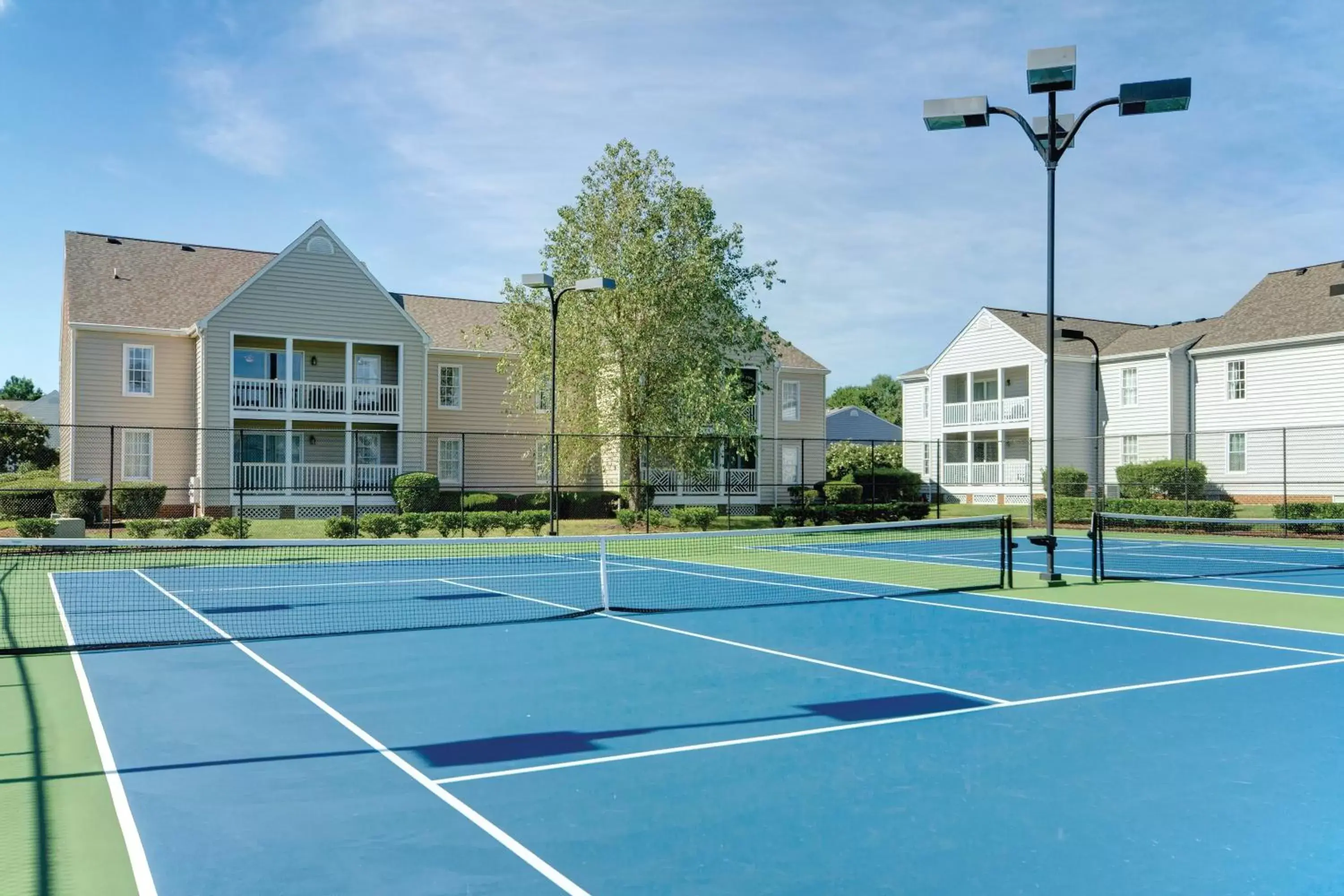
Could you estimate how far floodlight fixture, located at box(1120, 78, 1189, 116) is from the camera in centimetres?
1326

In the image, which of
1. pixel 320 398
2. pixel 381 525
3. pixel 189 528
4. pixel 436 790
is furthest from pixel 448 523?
pixel 436 790

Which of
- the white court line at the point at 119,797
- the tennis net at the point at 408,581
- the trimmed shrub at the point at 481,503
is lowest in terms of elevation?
the tennis net at the point at 408,581

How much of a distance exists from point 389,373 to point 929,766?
32.0m

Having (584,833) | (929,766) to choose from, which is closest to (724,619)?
(929,766)

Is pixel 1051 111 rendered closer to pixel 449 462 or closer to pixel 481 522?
pixel 481 522

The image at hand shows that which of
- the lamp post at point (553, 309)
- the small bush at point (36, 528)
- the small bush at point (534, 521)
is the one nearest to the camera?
the small bush at point (36, 528)

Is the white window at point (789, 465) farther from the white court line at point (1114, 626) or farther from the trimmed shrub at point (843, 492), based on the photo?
the white court line at point (1114, 626)

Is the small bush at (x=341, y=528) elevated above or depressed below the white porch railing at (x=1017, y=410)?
below

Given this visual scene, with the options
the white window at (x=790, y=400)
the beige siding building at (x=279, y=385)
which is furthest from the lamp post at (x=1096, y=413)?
the white window at (x=790, y=400)

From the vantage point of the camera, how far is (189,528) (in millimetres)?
24406

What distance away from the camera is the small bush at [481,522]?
26.8m

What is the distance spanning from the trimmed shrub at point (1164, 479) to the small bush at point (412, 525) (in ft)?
81.0

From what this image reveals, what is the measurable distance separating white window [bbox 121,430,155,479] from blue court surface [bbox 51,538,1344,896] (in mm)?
23168

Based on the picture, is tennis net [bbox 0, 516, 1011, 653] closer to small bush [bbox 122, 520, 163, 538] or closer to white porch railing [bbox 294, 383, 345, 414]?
small bush [bbox 122, 520, 163, 538]
